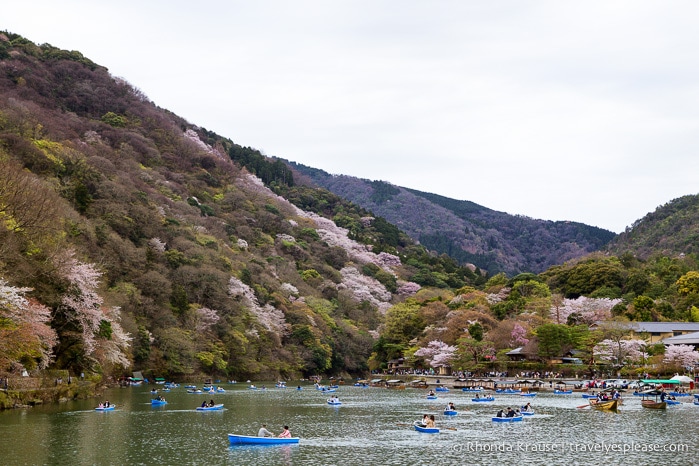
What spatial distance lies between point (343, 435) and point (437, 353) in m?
54.3

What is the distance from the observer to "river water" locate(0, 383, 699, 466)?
3031cm

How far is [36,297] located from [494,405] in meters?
35.3

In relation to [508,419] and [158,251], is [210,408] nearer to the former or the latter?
[508,419]

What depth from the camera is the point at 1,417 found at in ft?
127

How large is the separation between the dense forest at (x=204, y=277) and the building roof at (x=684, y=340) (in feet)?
5.76

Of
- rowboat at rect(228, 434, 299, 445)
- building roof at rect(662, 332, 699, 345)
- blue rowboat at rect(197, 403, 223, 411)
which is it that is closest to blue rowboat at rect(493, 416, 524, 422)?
rowboat at rect(228, 434, 299, 445)

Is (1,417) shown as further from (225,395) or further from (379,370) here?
(379,370)

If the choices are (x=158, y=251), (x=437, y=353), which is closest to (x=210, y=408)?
(x=158, y=251)

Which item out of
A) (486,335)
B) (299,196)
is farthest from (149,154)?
(486,335)

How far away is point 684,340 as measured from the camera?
73.3 m

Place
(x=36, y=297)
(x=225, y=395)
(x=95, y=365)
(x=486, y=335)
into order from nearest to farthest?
(x=36, y=297) → (x=95, y=365) → (x=225, y=395) → (x=486, y=335)

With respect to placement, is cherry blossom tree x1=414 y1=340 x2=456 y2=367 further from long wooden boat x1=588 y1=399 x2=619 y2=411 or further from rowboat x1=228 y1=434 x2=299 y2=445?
rowboat x1=228 y1=434 x2=299 y2=445

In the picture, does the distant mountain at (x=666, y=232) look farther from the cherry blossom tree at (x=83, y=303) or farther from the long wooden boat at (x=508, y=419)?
the cherry blossom tree at (x=83, y=303)

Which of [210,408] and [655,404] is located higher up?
[210,408]
